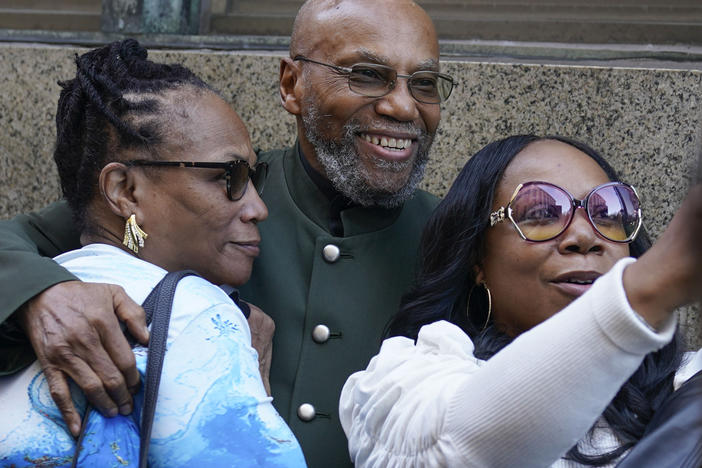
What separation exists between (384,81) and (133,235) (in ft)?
3.62

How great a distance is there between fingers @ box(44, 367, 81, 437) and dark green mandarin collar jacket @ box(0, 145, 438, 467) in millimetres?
858

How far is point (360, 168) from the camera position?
10.4ft

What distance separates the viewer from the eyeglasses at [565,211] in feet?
8.29

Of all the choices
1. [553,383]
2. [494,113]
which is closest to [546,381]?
[553,383]

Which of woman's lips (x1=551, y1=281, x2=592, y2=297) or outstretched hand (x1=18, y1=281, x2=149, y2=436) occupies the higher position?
woman's lips (x1=551, y1=281, x2=592, y2=297)

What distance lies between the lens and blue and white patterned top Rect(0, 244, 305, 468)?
1924 mm

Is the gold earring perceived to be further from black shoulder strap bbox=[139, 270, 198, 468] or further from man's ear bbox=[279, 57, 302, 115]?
man's ear bbox=[279, 57, 302, 115]

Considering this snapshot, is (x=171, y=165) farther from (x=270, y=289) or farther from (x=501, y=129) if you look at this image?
(x=501, y=129)

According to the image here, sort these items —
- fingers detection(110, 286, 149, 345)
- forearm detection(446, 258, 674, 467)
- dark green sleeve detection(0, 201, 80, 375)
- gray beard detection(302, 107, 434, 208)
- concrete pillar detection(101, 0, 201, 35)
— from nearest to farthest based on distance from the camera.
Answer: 1. forearm detection(446, 258, 674, 467)
2. fingers detection(110, 286, 149, 345)
3. dark green sleeve detection(0, 201, 80, 375)
4. gray beard detection(302, 107, 434, 208)
5. concrete pillar detection(101, 0, 201, 35)

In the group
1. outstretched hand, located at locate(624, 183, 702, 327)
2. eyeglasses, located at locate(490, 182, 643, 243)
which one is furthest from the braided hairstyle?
outstretched hand, located at locate(624, 183, 702, 327)

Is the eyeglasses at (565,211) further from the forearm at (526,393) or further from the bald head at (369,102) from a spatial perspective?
the bald head at (369,102)

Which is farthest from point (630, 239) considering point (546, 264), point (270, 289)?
point (270, 289)

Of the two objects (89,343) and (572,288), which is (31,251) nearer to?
(89,343)

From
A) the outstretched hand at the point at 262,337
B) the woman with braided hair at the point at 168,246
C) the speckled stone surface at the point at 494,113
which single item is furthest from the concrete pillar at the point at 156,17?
the outstretched hand at the point at 262,337
